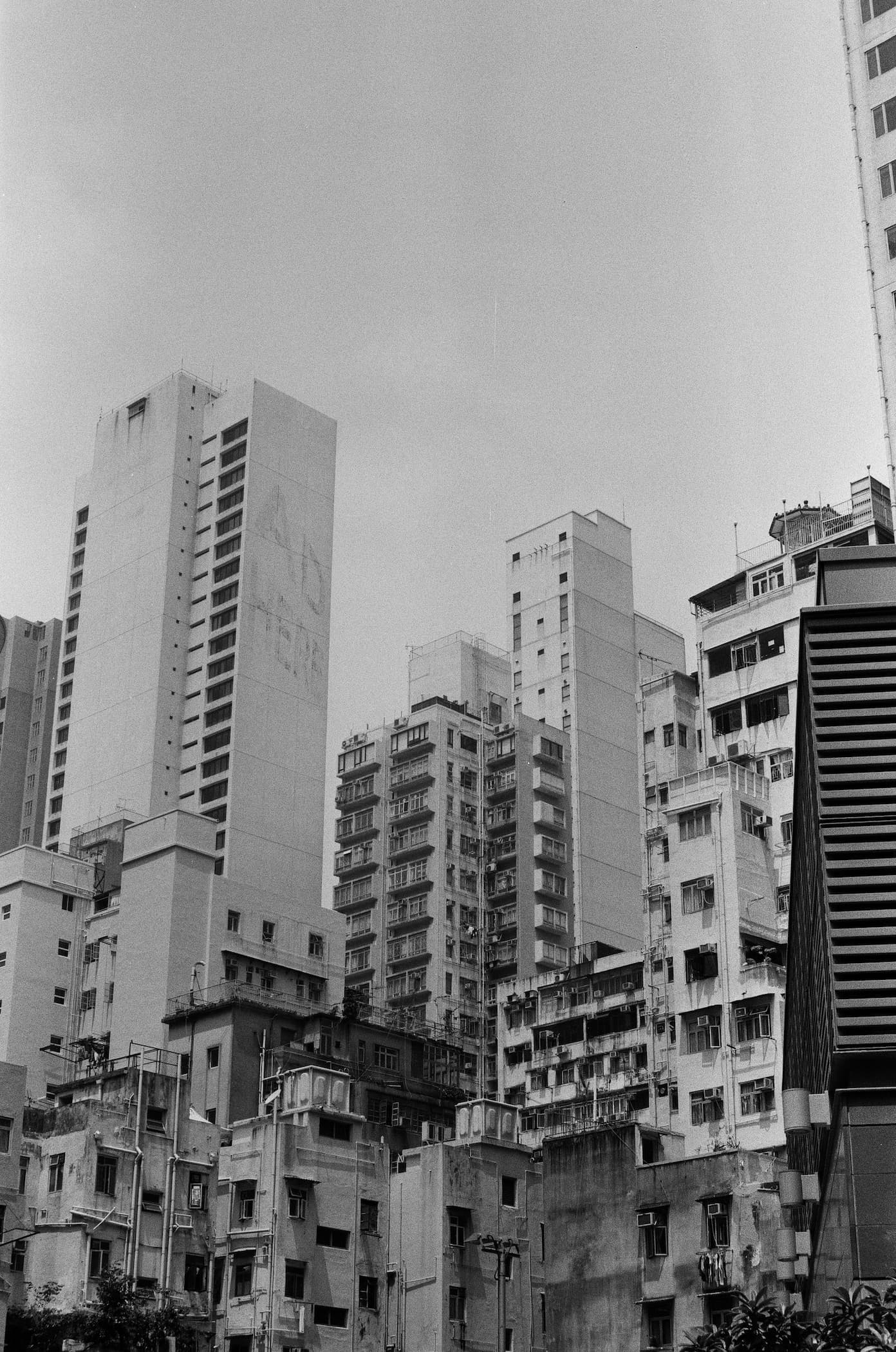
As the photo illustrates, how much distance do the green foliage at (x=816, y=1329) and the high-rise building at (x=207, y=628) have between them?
81934 mm

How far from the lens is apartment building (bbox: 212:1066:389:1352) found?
70625 millimetres

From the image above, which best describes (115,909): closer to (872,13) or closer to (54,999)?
(54,999)

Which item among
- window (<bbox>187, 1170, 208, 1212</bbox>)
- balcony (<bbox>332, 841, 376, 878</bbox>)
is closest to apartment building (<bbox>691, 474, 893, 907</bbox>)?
window (<bbox>187, 1170, 208, 1212</bbox>)

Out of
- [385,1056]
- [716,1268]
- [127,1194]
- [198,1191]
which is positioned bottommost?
[716,1268]

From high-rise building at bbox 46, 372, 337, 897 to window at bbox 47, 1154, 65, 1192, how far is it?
4360 centimetres

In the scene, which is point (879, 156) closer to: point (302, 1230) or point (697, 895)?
point (697, 895)

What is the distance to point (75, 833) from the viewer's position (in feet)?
403

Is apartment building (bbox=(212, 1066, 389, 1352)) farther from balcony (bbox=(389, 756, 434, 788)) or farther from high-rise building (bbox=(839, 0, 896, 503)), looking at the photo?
balcony (bbox=(389, 756, 434, 788))

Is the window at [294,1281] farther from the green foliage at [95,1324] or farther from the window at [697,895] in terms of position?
the window at [697,895]

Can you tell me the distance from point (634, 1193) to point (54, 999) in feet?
162

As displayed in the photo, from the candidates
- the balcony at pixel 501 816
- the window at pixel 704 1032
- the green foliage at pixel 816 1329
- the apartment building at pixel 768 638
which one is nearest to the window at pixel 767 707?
the apartment building at pixel 768 638

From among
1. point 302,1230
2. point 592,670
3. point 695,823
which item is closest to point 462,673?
point 592,670

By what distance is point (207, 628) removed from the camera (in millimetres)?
125812

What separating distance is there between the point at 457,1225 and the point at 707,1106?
1243 cm
